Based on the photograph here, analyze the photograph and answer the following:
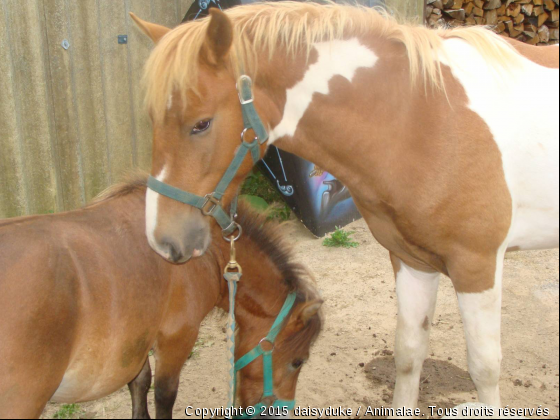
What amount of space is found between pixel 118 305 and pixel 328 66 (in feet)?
3.94

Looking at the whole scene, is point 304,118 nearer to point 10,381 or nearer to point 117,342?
point 117,342

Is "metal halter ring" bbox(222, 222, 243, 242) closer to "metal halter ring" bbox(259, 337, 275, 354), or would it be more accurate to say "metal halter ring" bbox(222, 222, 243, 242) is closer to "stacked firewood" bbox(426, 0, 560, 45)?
"metal halter ring" bbox(259, 337, 275, 354)

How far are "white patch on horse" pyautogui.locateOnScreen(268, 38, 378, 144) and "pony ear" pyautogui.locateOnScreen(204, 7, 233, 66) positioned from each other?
0.94 feet

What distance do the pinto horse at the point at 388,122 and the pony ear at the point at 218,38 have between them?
1cm

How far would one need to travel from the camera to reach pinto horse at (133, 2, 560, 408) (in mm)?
1768

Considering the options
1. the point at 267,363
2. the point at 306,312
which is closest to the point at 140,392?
the point at 267,363

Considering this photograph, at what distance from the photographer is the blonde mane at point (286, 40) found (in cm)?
173

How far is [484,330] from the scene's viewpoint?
195 centimetres

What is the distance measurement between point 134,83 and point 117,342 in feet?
9.83

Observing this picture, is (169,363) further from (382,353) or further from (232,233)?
(382,353)

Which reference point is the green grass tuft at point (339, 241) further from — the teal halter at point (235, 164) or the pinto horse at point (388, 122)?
the teal halter at point (235, 164)

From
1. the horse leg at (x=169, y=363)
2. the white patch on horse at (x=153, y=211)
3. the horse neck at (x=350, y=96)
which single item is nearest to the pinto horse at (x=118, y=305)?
the horse leg at (x=169, y=363)

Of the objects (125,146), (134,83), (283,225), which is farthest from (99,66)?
(283,225)

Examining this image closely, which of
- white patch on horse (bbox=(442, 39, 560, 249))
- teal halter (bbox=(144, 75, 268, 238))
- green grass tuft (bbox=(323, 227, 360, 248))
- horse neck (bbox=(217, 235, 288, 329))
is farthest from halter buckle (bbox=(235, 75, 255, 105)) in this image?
green grass tuft (bbox=(323, 227, 360, 248))
